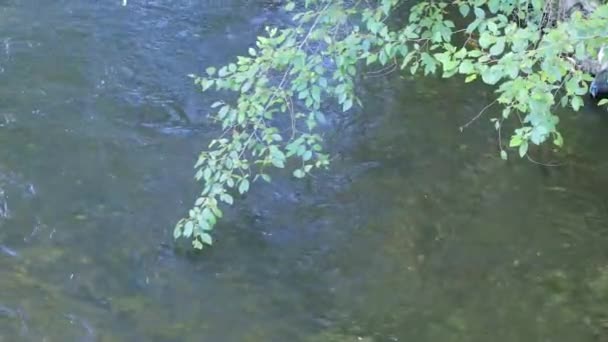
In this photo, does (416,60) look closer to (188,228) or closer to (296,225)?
(296,225)

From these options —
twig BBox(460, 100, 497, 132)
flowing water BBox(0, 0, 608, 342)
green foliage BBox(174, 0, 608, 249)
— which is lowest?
flowing water BBox(0, 0, 608, 342)

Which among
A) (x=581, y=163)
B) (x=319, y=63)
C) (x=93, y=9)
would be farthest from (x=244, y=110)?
(x=93, y=9)

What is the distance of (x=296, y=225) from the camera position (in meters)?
4.14

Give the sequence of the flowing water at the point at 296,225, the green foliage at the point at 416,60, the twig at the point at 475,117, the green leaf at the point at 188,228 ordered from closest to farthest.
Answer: the green foliage at the point at 416,60 → the flowing water at the point at 296,225 → the green leaf at the point at 188,228 → the twig at the point at 475,117

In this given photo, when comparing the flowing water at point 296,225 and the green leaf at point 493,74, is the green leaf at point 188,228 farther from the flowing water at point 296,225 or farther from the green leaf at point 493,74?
the green leaf at point 493,74

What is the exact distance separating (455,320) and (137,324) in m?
1.58

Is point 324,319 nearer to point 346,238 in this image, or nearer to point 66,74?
point 346,238

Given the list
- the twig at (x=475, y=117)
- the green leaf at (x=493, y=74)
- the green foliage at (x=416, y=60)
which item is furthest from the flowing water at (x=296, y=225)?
the green leaf at (x=493, y=74)

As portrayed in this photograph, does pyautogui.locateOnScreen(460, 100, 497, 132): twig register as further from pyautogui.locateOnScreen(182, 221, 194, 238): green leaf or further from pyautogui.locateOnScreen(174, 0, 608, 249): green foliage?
pyautogui.locateOnScreen(182, 221, 194, 238): green leaf

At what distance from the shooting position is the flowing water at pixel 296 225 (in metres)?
3.55

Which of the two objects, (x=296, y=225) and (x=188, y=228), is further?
(x=296, y=225)

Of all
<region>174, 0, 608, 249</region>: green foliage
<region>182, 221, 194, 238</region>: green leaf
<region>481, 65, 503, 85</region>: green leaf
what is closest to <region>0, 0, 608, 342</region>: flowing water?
<region>182, 221, 194, 238</region>: green leaf

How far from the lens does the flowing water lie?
11.6 feet

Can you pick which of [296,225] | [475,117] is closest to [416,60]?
[296,225]
